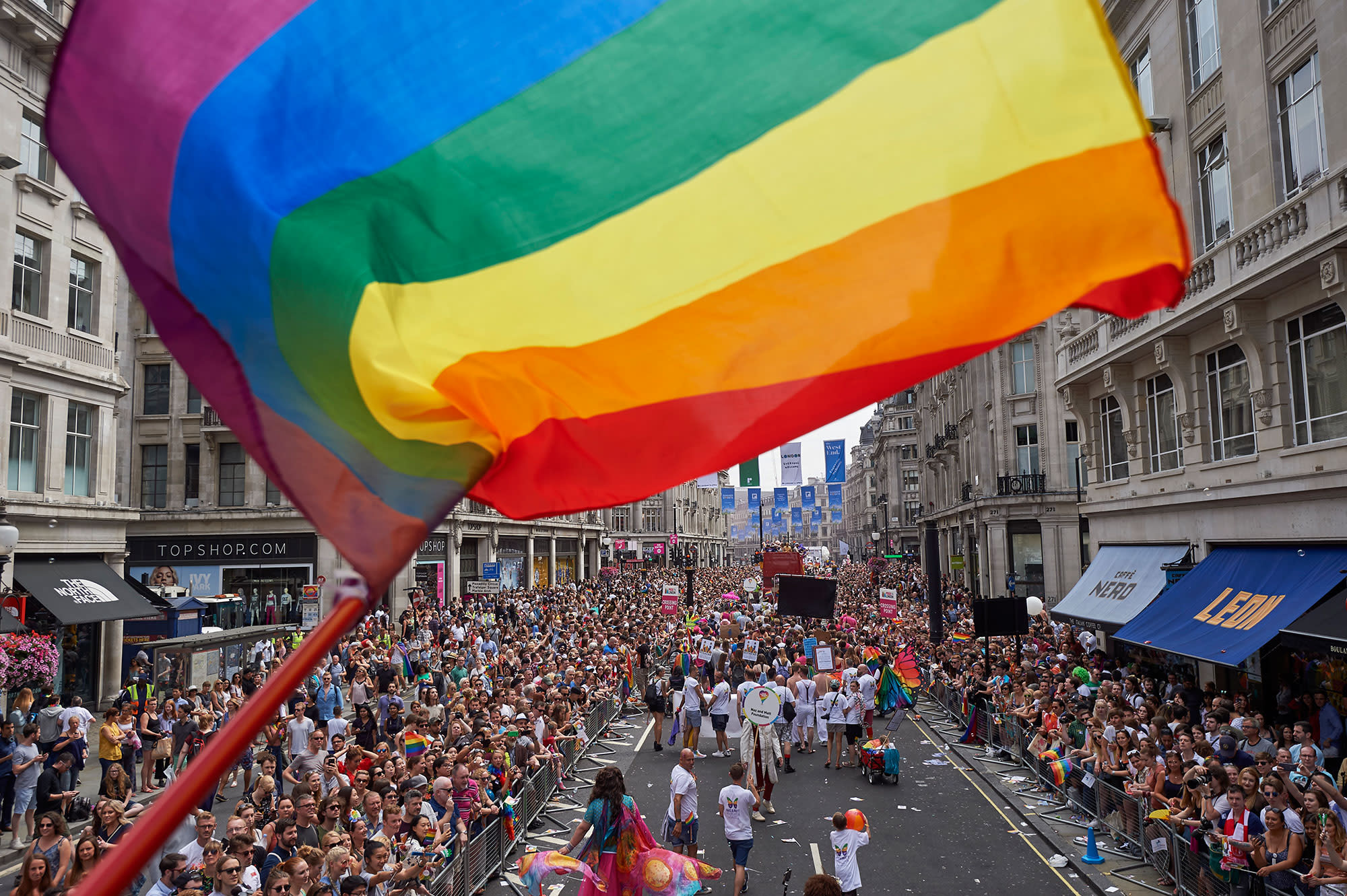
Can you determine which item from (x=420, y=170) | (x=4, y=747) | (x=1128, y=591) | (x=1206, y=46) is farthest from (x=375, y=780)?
(x=1206, y=46)

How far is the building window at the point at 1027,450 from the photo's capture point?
43.8 meters

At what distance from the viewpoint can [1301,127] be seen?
15688 mm

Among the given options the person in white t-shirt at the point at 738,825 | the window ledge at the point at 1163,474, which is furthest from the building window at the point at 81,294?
the window ledge at the point at 1163,474

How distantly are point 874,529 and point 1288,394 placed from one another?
95355 mm

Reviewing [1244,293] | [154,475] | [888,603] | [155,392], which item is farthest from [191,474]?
[1244,293]

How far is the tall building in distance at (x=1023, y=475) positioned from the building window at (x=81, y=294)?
3480 cm

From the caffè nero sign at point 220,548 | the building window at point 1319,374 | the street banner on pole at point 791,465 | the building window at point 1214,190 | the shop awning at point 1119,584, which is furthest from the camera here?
the street banner on pole at point 791,465

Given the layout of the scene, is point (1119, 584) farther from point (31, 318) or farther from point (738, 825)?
point (31, 318)

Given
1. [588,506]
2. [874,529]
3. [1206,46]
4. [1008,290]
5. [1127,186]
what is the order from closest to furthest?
1. [1127,186]
2. [1008,290]
3. [588,506]
4. [1206,46]
5. [874,529]

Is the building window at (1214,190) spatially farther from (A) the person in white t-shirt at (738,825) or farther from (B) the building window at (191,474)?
(B) the building window at (191,474)

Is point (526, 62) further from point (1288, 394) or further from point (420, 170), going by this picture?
point (1288, 394)

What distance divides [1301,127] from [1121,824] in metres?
12.3

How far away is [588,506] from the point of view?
3709mm

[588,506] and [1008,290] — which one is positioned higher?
[1008,290]
